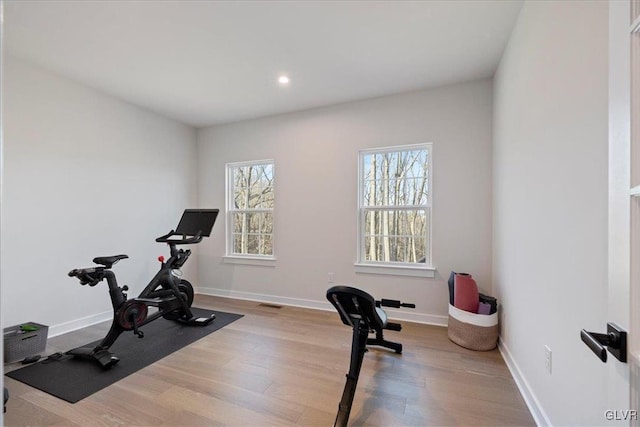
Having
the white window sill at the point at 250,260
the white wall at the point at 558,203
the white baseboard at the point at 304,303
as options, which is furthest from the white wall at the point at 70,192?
the white wall at the point at 558,203

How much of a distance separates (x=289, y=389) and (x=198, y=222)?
220cm

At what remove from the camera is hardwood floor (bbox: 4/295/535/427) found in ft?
5.86

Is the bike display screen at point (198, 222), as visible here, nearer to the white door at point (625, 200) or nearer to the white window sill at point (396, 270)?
the white window sill at point (396, 270)

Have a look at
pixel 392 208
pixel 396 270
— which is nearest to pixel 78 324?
pixel 396 270

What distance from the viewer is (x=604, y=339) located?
79cm

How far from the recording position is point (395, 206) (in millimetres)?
3572

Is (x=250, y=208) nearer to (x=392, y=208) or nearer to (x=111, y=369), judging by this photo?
(x=392, y=208)

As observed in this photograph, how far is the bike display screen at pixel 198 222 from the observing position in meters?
3.40

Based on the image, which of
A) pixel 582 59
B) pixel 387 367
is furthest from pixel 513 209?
pixel 387 367

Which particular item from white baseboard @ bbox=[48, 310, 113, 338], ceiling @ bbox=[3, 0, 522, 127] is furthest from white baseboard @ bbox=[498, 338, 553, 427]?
white baseboard @ bbox=[48, 310, 113, 338]

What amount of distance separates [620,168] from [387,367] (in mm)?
2146

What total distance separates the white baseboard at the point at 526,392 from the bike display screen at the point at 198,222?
3170 mm

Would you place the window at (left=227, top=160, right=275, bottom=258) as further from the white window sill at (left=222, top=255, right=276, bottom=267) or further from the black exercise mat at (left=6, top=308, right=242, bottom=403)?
the black exercise mat at (left=6, top=308, right=242, bottom=403)

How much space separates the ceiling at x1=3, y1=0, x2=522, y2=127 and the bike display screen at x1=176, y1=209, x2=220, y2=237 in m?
1.47
